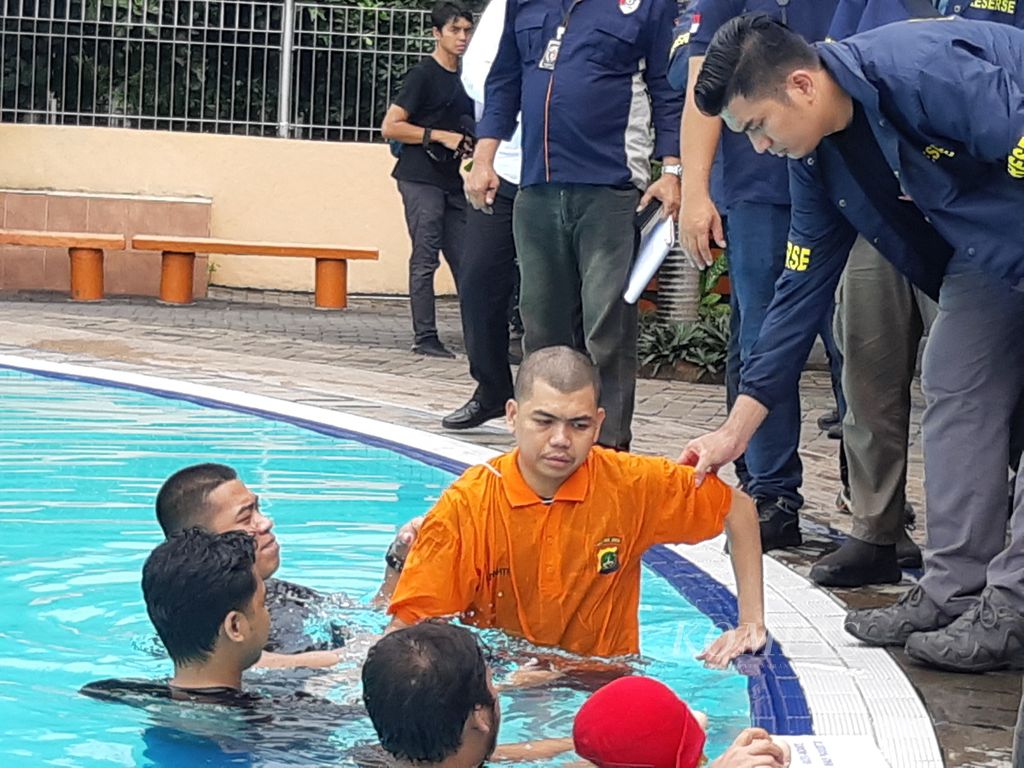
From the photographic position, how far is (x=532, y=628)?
193 inches

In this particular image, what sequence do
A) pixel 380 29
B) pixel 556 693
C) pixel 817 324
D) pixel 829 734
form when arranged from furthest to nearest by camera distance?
pixel 380 29 < pixel 817 324 < pixel 556 693 < pixel 829 734

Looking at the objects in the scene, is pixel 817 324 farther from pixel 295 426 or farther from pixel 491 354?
pixel 295 426

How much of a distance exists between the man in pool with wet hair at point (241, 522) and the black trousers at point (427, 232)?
7.16 meters

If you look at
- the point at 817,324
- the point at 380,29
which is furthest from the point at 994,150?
the point at 380,29

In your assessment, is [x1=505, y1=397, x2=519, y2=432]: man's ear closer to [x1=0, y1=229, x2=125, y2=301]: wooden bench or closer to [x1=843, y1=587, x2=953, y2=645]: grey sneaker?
[x1=843, y1=587, x2=953, y2=645]: grey sneaker

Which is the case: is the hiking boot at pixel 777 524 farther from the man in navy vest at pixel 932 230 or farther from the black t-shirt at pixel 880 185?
the black t-shirt at pixel 880 185

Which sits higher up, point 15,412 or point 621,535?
point 621,535

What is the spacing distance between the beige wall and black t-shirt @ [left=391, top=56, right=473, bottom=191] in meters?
4.27

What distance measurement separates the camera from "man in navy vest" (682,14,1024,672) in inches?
174

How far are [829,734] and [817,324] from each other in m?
1.35

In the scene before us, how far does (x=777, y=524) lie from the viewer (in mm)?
6309

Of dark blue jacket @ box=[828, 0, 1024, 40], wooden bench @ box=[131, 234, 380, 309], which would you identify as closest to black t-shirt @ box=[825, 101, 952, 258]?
dark blue jacket @ box=[828, 0, 1024, 40]

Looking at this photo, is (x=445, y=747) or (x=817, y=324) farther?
(x=817, y=324)

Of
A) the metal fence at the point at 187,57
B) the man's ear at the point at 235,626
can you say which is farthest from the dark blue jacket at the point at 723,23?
the metal fence at the point at 187,57
